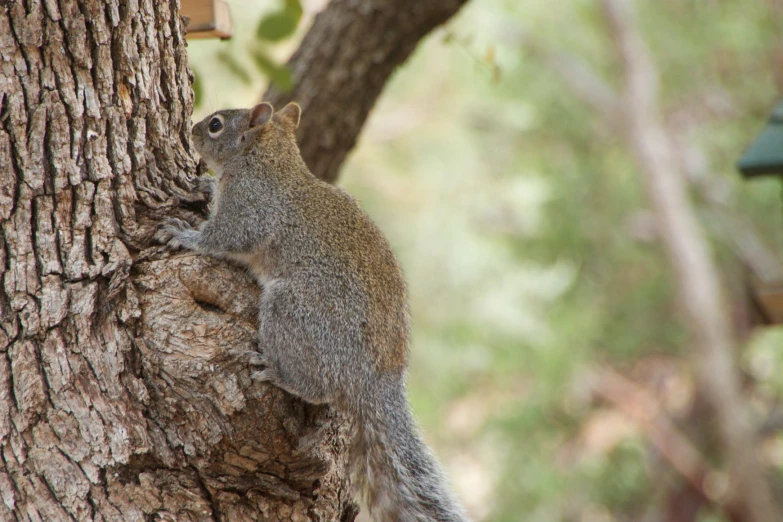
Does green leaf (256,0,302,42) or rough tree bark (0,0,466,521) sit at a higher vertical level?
green leaf (256,0,302,42)

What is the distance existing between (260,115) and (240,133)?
98mm

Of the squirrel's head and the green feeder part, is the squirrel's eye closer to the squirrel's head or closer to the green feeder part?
the squirrel's head

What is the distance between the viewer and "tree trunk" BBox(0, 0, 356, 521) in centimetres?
211

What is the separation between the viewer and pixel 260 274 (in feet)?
9.19

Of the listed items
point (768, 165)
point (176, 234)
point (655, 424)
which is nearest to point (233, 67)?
point (176, 234)

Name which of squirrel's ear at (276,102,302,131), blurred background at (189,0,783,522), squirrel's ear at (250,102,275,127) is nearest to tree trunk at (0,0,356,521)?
squirrel's ear at (250,102,275,127)

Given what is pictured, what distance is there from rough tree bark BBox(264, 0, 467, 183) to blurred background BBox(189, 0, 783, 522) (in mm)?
6010

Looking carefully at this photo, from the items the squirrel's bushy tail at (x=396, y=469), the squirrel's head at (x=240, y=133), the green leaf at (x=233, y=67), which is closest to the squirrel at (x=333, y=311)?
the squirrel's bushy tail at (x=396, y=469)

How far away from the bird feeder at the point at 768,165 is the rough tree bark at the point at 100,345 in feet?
8.53

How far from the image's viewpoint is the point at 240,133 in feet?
11.0

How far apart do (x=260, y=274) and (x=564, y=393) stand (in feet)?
26.2

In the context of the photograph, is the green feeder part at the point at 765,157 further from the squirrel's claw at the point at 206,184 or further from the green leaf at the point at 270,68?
the squirrel's claw at the point at 206,184

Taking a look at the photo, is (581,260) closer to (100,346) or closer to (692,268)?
(692,268)

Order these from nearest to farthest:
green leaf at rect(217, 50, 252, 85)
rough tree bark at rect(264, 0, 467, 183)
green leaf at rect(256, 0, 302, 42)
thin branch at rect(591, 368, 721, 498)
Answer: green leaf at rect(256, 0, 302, 42) → green leaf at rect(217, 50, 252, 85) → rough tree bark at rect(264, 0, 467, 183) → thin branch at rect(591, 368, 721, 498)
